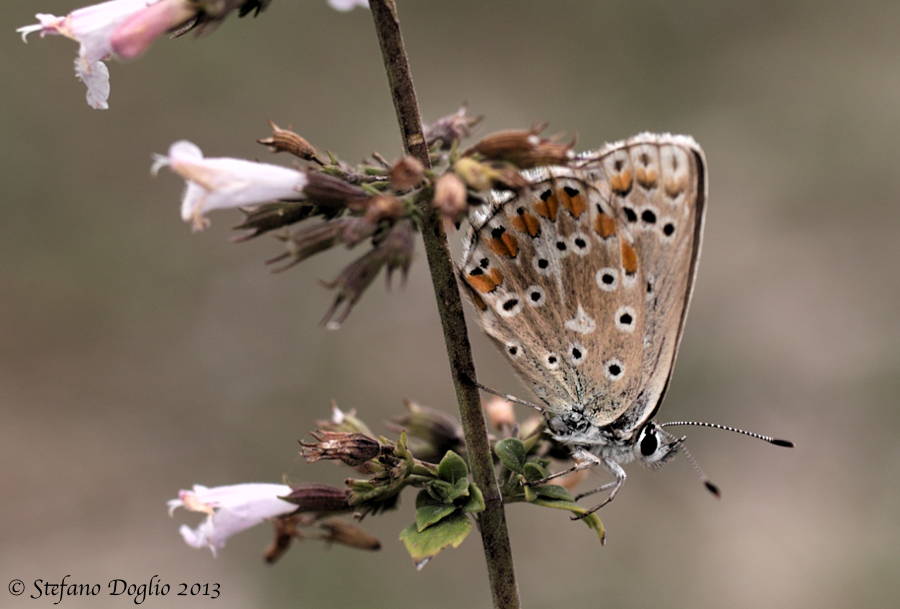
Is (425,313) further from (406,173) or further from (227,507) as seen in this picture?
(406,173)

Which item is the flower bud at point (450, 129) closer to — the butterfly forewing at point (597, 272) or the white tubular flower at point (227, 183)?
the butterfly forewing at point (597, 272)

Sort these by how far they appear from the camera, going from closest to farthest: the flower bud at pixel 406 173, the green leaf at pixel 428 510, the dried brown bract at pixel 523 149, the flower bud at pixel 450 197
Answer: the flower bud at pixel 450 197 < the flower bud at pixel 406 173 < the dried brown bract at pixel 523 149 < the green leaf at pixel 428 510

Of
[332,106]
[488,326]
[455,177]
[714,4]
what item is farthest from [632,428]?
[714,4]

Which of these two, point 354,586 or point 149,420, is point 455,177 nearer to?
point 354,586

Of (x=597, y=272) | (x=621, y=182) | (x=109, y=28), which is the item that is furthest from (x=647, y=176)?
(x=109, y=28)

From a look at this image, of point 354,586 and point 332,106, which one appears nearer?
point 354,586
